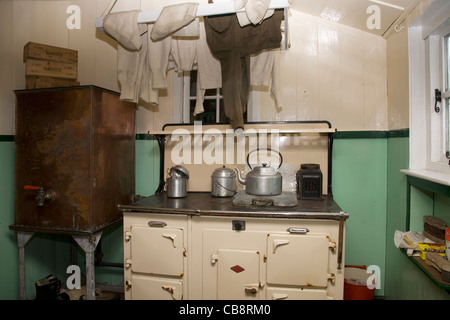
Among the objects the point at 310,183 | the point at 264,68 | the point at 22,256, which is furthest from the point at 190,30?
the point at 22,256

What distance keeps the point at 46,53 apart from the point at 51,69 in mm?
117

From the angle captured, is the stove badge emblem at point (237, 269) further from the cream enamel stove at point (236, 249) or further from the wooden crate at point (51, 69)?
the wooden crate at point (51, 69)

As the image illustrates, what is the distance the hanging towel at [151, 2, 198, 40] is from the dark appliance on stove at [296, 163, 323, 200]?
129 cm

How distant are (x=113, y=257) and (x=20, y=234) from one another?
80 cm

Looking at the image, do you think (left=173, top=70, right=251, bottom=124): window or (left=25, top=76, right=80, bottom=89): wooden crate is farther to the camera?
(left=173, top=70, right=251, bottom=124): window

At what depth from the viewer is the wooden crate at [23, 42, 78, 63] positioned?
2.08 meters

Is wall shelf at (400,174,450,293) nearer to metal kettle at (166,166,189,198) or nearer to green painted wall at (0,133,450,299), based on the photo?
green painted wall at (0,133,450,299)

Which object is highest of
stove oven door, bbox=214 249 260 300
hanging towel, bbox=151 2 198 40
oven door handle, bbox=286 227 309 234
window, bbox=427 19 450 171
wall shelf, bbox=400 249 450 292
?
hanging towel, bbox=151 2 198 40

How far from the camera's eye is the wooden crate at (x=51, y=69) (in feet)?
6.89

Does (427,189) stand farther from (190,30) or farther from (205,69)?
(190,30)

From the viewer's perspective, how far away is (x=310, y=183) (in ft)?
6.71

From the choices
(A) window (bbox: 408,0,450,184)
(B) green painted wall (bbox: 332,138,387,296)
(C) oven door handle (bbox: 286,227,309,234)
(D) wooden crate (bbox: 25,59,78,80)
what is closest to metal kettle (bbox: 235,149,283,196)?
(C) oven door handle (bbox: 286,227,309,234)

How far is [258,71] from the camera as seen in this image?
6.77 feet

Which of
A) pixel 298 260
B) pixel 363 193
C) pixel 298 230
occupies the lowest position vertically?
pixel 298 260
